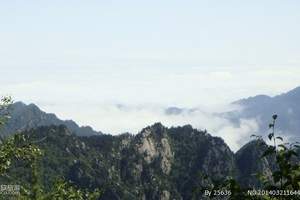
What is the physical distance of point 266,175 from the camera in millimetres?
13727

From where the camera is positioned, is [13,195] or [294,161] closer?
[294,161]

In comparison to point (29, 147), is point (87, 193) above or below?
below

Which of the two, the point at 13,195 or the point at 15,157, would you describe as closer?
the point at 15,157

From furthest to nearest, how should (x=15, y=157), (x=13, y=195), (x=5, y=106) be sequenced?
(x=13, y=195) < (x=5, y=106) < (x=15, y=157)

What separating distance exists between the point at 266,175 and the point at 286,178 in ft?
1.62

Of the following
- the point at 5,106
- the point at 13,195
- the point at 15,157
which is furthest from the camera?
the point at 13,195

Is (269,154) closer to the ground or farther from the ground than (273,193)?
farther from the ground

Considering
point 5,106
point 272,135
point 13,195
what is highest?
point 5,106

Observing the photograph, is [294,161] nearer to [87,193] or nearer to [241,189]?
[241,189]

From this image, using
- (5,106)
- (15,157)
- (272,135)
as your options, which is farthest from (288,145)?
(5,106)

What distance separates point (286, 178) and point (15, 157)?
10422mm

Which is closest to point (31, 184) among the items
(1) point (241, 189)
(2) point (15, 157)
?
A: (2) point (15, 157)

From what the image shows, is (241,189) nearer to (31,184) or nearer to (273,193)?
(273,193)

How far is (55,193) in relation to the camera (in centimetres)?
2225
